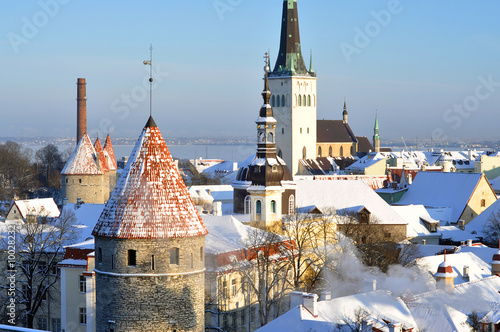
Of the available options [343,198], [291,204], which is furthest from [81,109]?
[291,204]

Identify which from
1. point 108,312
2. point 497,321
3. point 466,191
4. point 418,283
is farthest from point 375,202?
point 108,312

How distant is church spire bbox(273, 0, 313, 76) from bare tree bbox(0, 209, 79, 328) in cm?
6712

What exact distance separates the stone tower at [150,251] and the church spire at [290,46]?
82.6 m

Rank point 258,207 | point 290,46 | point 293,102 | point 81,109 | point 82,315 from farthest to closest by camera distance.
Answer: point 293,102 < point 290,46 < point 81,109 < point 258,207 < point 82,315

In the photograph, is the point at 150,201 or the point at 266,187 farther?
the point at 266,187

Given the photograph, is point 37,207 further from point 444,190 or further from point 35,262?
point 444,190

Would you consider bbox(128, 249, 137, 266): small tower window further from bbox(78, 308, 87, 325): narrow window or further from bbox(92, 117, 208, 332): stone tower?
bbox(78, 308, 87, 325): narrow window

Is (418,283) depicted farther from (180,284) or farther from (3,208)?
(3,208)

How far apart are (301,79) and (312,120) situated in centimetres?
622

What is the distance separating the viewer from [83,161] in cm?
6266

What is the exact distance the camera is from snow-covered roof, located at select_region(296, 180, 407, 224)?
2080 inches

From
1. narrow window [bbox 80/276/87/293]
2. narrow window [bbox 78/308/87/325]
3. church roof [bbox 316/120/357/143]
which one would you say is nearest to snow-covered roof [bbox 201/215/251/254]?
narrow window [bbox 80/276/87/293]

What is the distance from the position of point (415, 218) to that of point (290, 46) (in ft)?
168

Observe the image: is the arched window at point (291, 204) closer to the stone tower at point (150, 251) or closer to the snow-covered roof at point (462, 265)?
the snow-covered roof at point (462, 265)
